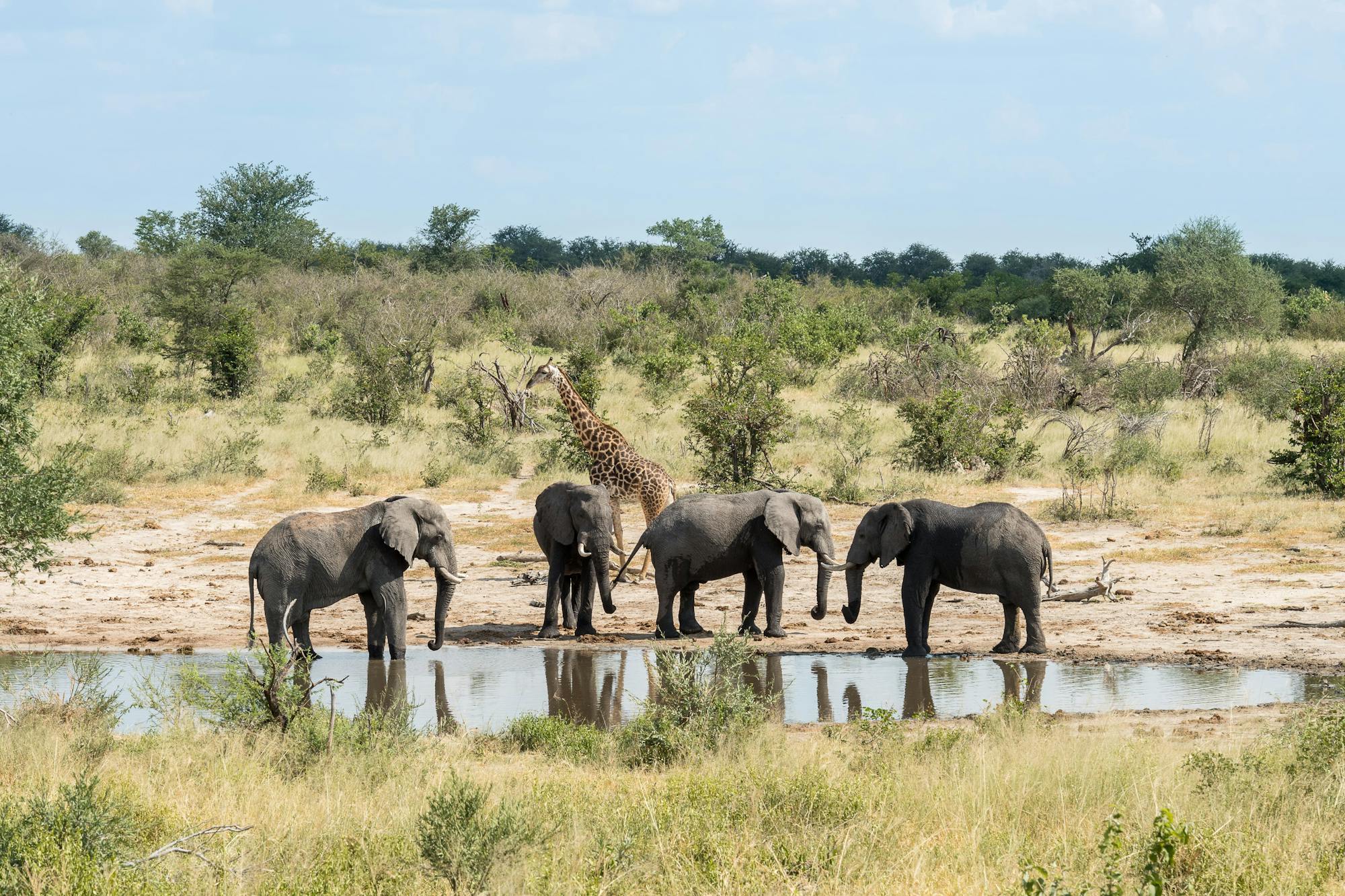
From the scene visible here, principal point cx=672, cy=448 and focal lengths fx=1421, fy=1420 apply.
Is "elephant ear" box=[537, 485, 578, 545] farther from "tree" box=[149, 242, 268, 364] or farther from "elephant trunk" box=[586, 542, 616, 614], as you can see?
"tree" box=[149, 242, 268, 364]

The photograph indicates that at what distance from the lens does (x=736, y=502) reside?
1271 centimetres

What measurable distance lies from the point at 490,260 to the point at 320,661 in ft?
177

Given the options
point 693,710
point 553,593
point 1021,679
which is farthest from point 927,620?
point 693,710

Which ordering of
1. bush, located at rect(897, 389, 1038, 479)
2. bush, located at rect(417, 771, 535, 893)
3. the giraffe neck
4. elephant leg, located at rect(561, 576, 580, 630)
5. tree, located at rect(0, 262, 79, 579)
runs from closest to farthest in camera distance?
1. bush, located at rect(417, 771, 535, 893)
2. tree, located at rect(0, 262, 79, 579)
3. elephant leg, located at rect(561, 576, 580, 630)
4. the giraffe neck
5. bush, located at rect(897, 389, 1038, 479)

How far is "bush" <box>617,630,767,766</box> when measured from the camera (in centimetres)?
822

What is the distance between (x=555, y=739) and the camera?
27.9 ft

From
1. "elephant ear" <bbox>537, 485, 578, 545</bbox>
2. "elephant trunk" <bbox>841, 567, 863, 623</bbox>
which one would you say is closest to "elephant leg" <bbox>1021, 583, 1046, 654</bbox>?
"elephant trunk" <bbox>841, 567, 863, 623</bbox>

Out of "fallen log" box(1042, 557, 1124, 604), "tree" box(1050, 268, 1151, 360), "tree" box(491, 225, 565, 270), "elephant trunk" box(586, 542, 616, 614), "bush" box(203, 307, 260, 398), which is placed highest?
"tree" box(491, 225, 565, 270)

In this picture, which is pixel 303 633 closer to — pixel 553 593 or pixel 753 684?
pixel 553 593

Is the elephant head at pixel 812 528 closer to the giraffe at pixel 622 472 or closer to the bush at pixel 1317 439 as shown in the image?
the giraffe at pixel 622 472

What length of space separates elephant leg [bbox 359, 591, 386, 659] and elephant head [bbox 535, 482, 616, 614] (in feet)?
6.85

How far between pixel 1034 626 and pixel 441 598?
4.87m

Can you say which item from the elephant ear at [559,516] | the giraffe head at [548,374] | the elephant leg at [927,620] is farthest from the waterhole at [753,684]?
the giraffe head at [548,374]

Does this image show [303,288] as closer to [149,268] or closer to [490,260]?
[149,268]
